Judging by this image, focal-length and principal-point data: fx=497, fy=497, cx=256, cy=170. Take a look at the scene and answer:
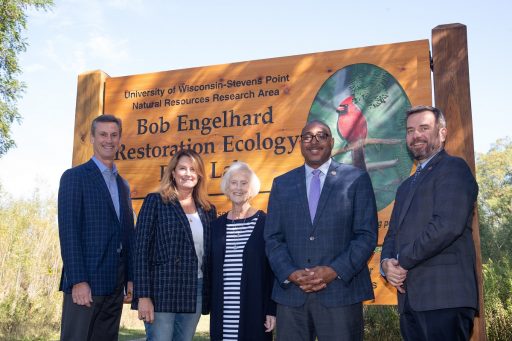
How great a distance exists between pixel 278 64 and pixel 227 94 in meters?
0.56

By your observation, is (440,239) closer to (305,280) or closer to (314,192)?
(305,280)

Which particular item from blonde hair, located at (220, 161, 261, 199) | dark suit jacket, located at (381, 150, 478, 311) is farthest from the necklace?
dark suit jacket, located at (381, 150, 478, 311)

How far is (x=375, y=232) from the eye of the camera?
331 cm

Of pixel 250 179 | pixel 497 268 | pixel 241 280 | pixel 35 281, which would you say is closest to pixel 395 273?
pixel 241 280

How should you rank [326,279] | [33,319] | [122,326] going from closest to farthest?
1. [326,279]
2. [33,319]
3. [122,326]

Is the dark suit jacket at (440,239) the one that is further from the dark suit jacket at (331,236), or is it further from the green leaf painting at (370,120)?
the green leaf painting at (370,120)

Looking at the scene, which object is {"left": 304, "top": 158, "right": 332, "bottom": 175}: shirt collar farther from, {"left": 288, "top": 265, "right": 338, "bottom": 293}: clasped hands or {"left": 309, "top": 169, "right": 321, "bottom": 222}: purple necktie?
{"left": 288, "top": 265, "right": 338, "bottom": 293}: clasped hands

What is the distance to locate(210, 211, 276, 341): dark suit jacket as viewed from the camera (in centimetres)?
349

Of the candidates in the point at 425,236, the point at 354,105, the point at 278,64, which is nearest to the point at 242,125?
the point at 278,64

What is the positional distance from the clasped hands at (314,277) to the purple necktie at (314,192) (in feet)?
1.23

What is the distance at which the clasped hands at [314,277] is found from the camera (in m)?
3.13

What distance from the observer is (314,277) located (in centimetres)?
314

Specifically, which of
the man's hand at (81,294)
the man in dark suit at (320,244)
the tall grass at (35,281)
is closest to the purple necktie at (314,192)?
the man in dark suit at (320,244)

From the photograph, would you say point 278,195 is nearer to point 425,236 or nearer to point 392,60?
point 425,236
